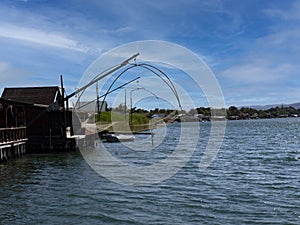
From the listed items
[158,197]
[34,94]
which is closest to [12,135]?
[34,94]

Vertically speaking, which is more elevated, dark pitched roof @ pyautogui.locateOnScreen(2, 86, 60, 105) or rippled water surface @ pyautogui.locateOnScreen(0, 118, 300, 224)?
dark pitched roof @ pyautogui.locateOnScreen(2, 86, 60, 105)

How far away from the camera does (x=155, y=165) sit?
26516mm

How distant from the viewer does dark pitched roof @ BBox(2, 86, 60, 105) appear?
4166cm

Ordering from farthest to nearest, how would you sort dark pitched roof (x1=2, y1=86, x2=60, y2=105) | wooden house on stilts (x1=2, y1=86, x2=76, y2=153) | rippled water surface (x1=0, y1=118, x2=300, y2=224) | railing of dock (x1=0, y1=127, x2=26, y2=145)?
dark pitched roof (x1=2, y1=86, x2=60, y2=105) < wooden house on stilts (x1=2, y1=86, x2=76, y2=153) < railing of dock (x1=0, y1=127, x2=26, y2=145) < rippled water surface (x1=0, y1=118, x2=300, y2=224)

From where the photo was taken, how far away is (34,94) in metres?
42.7

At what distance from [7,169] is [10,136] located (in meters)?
6.63

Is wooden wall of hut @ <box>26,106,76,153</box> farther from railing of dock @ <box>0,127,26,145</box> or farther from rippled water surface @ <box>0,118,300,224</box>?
rippled water surface @ <box>0,118,300,224</box>

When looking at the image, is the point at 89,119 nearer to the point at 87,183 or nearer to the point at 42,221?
the point at 87,183

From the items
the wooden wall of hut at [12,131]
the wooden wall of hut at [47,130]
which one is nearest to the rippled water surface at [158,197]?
the wooden wall of hut at [12,131]

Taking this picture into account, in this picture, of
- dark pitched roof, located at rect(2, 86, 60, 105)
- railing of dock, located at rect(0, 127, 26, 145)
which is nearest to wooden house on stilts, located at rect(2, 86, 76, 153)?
Answer: railing of dock, located at rect(0, 127, 26, 145)

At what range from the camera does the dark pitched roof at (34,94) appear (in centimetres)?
4166

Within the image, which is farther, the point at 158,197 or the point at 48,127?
the point at 48,127

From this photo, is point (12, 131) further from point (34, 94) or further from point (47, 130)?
point (34, 94)

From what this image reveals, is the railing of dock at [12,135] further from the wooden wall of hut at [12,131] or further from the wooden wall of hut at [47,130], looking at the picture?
the wooden wall of hut at [47,130]
